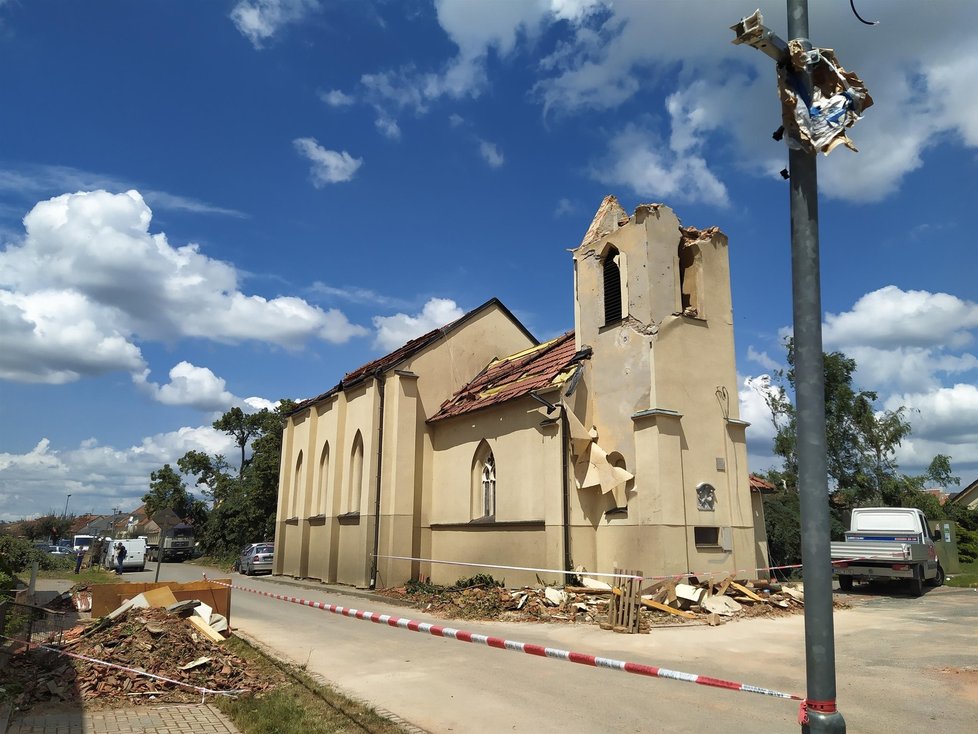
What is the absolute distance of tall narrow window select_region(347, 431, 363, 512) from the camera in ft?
82.7

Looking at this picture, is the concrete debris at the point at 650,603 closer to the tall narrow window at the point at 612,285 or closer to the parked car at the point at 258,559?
the tall narrow window at the point at 612,285

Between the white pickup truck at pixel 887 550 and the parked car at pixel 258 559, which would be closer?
the white pickup truck at pixel 887 550

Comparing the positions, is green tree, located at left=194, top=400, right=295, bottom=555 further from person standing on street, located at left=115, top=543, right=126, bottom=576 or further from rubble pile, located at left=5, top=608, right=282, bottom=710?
rubble pile, located at left=5, top=608, right=282, bottom=710

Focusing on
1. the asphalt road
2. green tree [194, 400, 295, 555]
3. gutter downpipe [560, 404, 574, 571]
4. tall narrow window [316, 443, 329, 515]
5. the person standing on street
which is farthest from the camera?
green tree [194, 400, 295, 555]

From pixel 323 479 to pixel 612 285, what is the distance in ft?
53.8

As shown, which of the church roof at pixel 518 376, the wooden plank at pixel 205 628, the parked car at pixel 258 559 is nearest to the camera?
the wooden plank at pixel 205 628

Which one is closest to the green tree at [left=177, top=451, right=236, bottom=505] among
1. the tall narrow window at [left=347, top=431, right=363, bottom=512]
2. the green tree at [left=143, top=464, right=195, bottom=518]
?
the green tree at [left=143, top=464, right=195, bottom=518]

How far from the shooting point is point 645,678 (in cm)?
880

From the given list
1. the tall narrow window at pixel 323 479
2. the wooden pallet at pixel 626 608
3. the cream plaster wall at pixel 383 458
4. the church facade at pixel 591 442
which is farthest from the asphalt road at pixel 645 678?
the tall narrow window at pixel 323 479

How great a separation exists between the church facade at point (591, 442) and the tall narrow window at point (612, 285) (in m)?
0.04

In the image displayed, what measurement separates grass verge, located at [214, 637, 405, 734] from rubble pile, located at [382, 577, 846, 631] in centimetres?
688

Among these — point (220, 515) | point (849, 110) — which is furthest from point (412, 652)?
point (220, 515)

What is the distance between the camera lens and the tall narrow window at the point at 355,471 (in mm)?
25219

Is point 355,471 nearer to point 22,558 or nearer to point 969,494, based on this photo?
point 22,558
